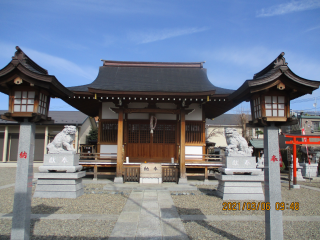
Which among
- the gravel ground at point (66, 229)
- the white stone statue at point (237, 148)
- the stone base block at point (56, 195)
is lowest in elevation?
the gravel ground at point (66, 229)

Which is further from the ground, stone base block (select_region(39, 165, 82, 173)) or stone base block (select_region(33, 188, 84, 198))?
stone base block (select_region(39, 165, 82, 173))

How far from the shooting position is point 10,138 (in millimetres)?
18109

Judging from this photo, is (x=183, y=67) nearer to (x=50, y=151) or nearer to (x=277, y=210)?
(x=50, y=151)

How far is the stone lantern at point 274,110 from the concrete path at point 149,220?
161 centimetres

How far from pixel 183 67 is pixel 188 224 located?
10629 millimetres

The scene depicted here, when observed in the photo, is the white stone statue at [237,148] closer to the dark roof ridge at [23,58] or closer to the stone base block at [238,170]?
the stone base block at [238,170]

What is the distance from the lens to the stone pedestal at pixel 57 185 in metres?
7.05

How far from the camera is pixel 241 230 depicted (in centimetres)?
437

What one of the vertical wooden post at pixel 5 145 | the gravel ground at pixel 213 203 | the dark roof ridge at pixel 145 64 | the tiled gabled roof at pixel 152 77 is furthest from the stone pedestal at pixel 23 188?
the vertical wooden post at pixel 5 145

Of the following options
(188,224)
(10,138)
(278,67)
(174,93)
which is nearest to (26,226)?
(188,224)

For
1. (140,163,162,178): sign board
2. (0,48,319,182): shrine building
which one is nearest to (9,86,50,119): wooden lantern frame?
(0,48,319,182): shrine building

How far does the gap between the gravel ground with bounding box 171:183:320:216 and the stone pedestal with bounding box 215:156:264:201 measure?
12.7 inches

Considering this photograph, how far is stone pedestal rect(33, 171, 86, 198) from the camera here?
7055 millimetres

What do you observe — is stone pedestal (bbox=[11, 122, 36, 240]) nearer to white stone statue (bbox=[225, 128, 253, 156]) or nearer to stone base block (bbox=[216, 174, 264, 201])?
stone base block (bbox=[216, 174, 264, 201])
